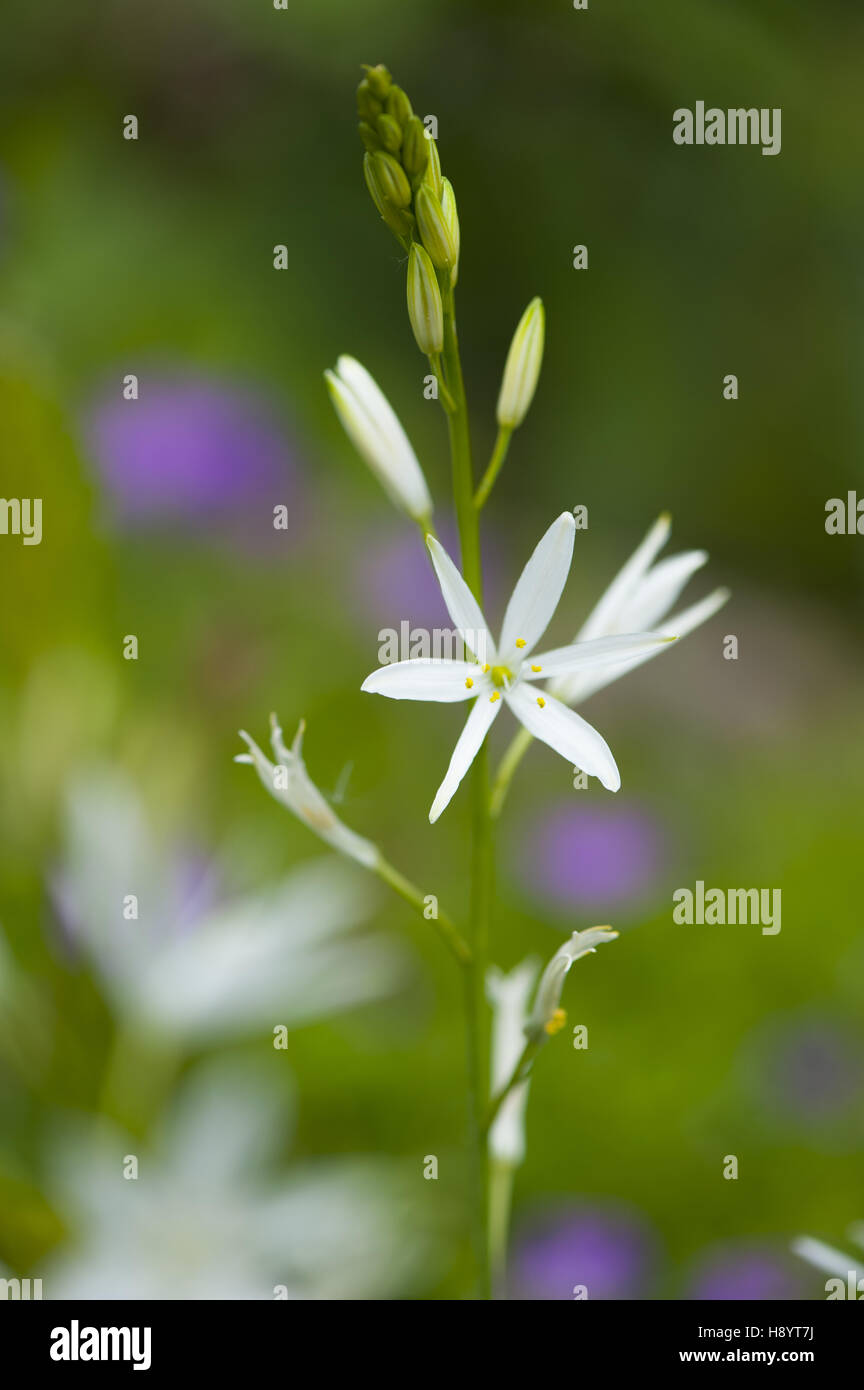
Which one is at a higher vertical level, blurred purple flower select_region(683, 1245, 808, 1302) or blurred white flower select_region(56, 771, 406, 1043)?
blurred white flower select_region(56, 771, 406, 1043)

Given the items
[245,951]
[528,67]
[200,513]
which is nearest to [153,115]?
[528,67]

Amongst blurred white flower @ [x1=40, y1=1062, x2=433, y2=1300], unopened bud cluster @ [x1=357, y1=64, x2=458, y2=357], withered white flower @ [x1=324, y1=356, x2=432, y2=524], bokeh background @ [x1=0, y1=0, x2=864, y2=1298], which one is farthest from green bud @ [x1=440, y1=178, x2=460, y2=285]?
blurred white flower @ [x1=40, y1=1062, x2=433, y2=1300]

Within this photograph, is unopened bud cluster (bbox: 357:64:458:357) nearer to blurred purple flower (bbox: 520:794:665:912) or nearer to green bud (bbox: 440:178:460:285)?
green bud (bbox: 440:178:460:285)

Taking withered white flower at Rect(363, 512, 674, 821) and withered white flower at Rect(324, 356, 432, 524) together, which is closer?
withered white flower at Rect(363, 512, 674, 821)

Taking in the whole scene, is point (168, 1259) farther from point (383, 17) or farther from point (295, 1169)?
point (383, 17)

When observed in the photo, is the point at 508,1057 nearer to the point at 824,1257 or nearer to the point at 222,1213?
the point at 824,1257

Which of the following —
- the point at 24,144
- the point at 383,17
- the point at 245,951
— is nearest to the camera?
the point at 245,951
